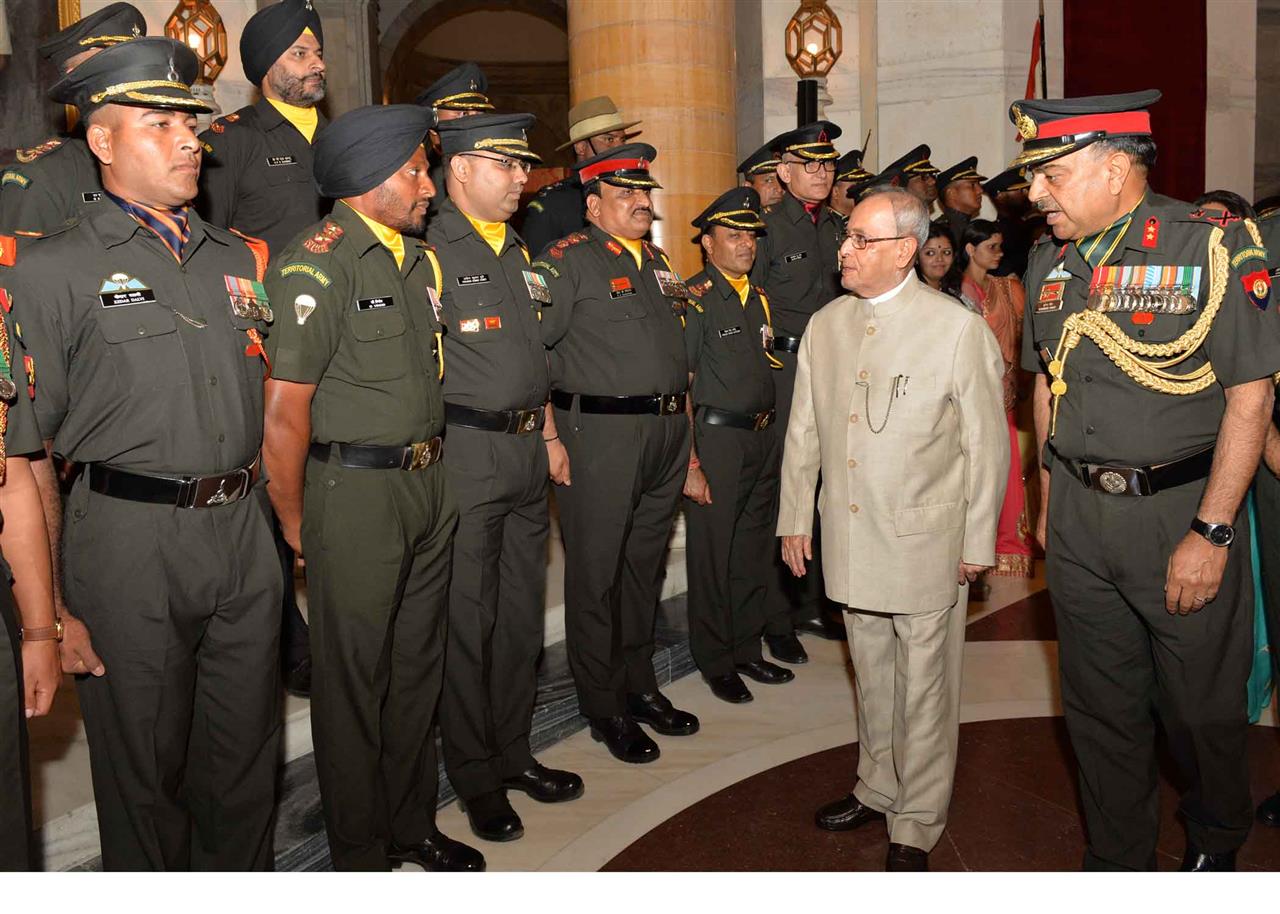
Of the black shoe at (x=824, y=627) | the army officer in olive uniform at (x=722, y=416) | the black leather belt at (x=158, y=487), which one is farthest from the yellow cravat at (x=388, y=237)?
the black shoe at (x=824, y=627)

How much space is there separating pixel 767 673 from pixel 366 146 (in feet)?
9.14

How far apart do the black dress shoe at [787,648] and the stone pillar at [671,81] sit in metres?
2.21

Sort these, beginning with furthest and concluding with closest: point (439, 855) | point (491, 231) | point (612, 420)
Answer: point (612, 420)
point (491, 231)
point (439, 855)

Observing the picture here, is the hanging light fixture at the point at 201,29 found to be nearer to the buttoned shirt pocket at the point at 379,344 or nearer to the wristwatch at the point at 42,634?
the buttoned shirt pocket at the point at 379,344

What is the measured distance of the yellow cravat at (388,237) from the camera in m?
3.01

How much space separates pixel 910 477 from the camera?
3.09 metres

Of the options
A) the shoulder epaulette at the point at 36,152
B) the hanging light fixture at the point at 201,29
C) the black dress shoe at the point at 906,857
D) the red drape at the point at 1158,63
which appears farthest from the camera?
the red drape at the point at 1158,63

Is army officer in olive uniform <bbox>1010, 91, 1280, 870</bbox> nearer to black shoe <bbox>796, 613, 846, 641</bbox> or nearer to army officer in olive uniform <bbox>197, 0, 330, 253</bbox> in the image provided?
army officer in olive uniform <bbox>197, 0, 330, 253</bbox>

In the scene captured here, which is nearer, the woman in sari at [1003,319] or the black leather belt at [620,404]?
the black leather belt at [620,404]

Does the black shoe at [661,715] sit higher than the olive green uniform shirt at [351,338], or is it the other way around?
the olive green uniform shirt at [351,338]

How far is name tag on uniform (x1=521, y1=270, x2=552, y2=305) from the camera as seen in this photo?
Answer: 3.62m

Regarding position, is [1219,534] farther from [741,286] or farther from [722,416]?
[741,286]

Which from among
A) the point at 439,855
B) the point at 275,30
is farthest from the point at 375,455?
the point at 275,30

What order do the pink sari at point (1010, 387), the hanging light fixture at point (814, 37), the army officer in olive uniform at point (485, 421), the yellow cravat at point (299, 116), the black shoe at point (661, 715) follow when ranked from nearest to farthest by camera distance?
the army officer in olive uniform at point (485, 421) < the yellow cravat at point (299, 116) < the black shoe at point (661, 715) < the pink sari at point (1010, 387) < the hanging light fixture at point (814, 37)
